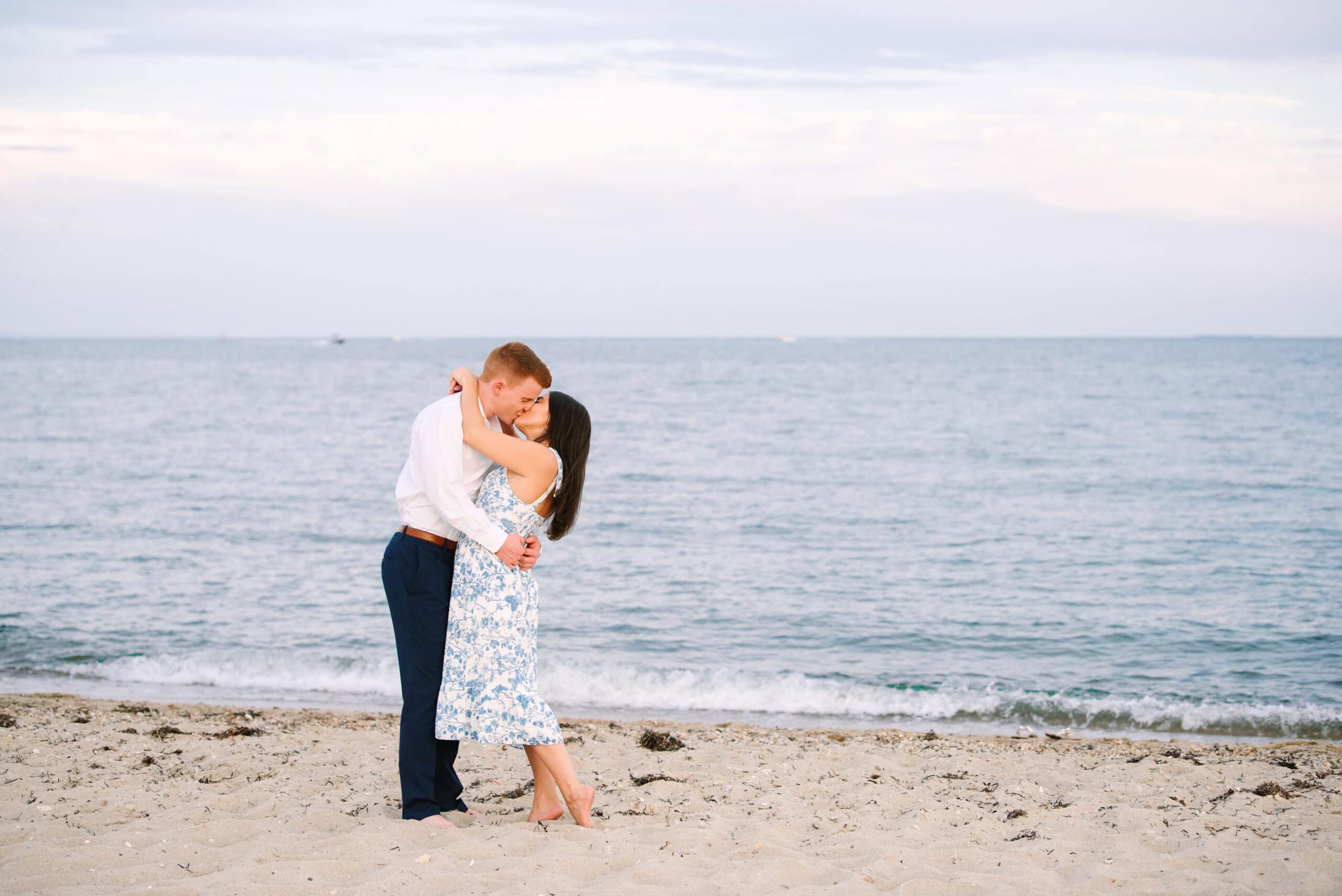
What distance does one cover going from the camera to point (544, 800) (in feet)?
14.7

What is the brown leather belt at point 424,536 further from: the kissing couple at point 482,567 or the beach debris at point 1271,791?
the beach debris at point 1271,791

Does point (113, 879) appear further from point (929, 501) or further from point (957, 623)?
point (929, 501)

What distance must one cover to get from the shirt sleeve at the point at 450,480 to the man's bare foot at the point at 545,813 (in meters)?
1.29

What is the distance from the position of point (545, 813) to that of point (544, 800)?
0.20 feet

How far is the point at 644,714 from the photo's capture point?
26.3 ft

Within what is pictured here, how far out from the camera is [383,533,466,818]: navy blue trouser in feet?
13.8

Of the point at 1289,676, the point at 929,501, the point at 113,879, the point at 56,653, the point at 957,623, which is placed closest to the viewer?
the point at 113,879

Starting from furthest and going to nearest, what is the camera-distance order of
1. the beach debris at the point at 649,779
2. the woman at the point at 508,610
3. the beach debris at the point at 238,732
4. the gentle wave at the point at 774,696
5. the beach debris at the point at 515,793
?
the gentle wave at the point at 774,696 → the beach debris at the point at 238,732 → the beach debris at the point at 649,779 → the beach debris at the point at 515,793 → the woman at the point at 508,610

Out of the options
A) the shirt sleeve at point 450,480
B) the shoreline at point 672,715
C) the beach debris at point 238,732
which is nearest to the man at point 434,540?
the shirt sleeve at point 450,480

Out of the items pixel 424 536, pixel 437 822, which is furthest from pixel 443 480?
pixel 437 822

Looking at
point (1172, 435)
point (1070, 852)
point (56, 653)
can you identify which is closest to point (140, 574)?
point (56, 653)

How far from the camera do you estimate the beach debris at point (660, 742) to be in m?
6.18

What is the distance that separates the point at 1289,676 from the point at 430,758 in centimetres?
791

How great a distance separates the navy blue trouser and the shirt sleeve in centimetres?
30
